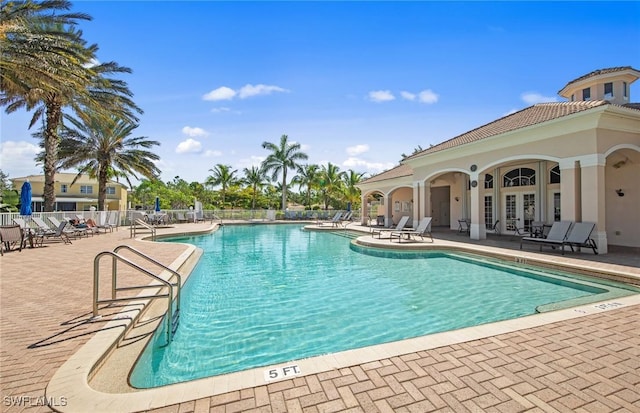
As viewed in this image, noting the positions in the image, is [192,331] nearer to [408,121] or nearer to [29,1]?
[29,1]

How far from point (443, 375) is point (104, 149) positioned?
25981 millimetres

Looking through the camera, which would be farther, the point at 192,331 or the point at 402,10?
the point at 402,10

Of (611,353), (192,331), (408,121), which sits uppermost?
(408,121)

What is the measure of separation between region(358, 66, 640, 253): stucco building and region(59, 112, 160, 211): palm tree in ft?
64.8

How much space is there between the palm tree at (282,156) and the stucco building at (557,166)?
15091 mm

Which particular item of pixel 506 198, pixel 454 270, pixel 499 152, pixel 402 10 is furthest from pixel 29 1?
pixel 506 198

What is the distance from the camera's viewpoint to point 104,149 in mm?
21875

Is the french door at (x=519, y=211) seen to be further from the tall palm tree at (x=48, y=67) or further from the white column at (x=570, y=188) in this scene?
the tall palm tree at (x=48, y=67)

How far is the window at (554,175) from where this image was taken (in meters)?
13.0

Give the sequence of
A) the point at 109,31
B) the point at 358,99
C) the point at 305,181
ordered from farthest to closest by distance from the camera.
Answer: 1. the point at 305,181
2. the point at 358,99
3. the point at 109,31

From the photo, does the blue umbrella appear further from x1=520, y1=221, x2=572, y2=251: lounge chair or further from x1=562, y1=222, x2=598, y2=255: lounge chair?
x1=562, y1=222, x2=598, y2=255: lounge chair

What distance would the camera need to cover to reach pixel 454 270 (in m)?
8.48

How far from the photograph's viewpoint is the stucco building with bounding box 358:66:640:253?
9.57 metres

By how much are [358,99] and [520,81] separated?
7238mm
